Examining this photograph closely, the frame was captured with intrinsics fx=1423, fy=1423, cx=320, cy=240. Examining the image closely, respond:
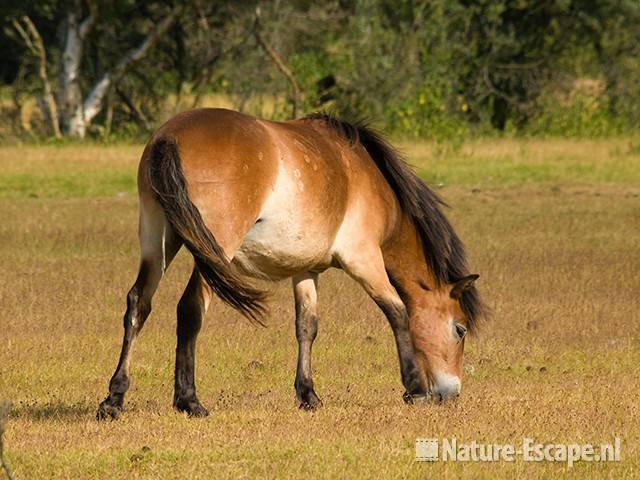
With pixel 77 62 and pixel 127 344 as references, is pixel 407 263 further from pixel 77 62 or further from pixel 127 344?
pixel 77 62

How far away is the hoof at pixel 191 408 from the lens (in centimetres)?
717

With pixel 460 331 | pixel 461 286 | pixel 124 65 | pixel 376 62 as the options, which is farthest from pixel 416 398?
pixel 376 62

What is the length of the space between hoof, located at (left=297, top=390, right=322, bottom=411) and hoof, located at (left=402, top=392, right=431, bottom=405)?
0.47 m

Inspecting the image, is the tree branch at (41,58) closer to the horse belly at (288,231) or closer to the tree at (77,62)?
the tree at (77,62)

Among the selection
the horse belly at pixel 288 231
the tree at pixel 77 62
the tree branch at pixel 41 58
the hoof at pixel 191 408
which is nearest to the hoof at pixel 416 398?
the horse belly at pixel 288 231

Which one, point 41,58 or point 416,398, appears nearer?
point 416,398

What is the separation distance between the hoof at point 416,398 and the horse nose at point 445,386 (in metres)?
0.11

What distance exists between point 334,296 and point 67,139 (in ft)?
44.4

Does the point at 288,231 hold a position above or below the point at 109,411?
above

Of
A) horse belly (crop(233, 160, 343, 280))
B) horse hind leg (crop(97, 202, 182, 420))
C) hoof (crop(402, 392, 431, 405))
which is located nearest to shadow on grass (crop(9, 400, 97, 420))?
horse hind leg (crop(97, 202, 182, 420))

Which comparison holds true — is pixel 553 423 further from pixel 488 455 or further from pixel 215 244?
pixel 215 244

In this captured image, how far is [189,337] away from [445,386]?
63.1 inches

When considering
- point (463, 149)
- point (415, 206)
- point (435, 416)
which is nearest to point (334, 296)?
point (415, 206)

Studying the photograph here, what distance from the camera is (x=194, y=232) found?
6.68m
